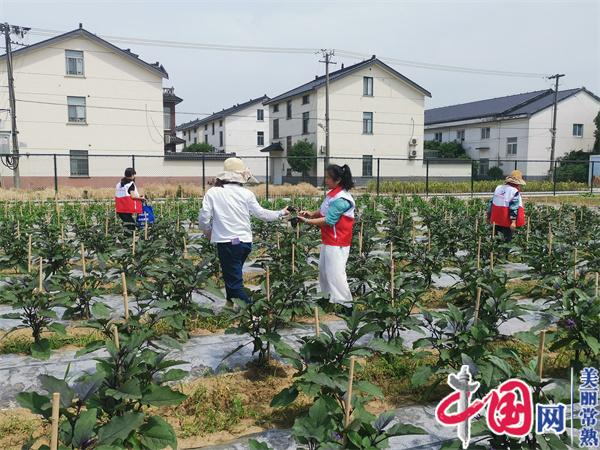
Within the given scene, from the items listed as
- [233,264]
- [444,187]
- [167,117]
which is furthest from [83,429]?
[167,117]

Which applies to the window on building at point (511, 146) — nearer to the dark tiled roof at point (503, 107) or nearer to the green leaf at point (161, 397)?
the dark tiled roof at point (503, 107)

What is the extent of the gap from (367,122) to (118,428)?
117ft

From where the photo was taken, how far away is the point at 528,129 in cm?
3938

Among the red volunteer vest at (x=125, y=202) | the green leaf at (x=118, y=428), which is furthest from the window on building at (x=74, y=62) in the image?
the green leaf at (x=118, y=428)

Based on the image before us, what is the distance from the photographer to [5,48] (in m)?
25.3

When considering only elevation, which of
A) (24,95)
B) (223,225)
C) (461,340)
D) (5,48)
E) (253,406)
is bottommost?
(253,406)

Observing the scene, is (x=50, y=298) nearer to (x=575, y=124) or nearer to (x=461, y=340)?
(x=461, y=340)

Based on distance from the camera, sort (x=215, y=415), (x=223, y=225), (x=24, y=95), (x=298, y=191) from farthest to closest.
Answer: (x=24, y=95), (x=298, y=191), (x=223, y=225), (x=215, y=415)

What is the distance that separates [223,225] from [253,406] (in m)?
1.77

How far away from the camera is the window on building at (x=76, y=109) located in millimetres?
28703

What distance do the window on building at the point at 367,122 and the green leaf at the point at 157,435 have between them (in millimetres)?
34974

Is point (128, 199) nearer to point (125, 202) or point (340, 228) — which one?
point (125, 202)

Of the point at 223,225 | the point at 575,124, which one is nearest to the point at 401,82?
the point at 575,124

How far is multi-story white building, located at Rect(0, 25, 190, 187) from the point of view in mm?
27578
